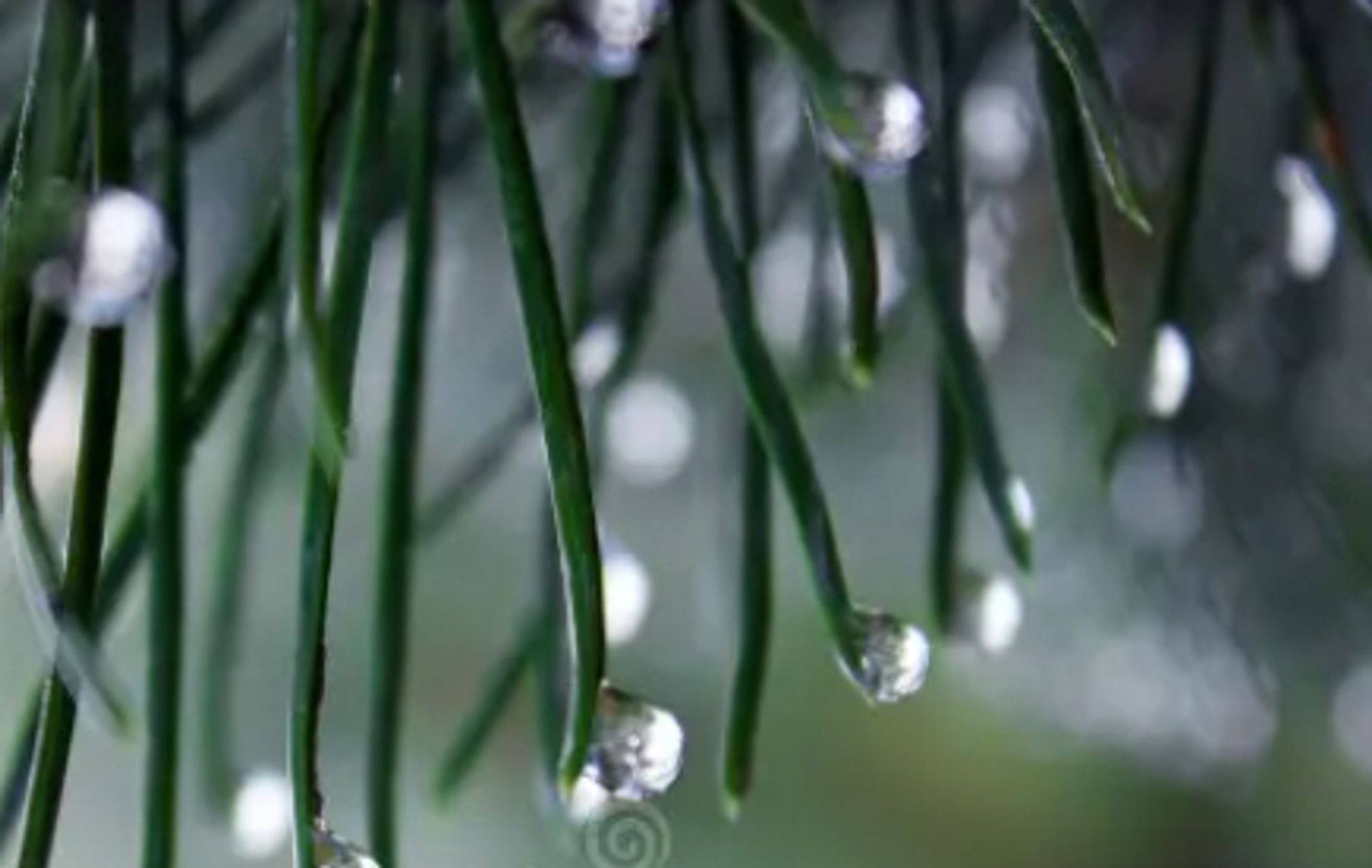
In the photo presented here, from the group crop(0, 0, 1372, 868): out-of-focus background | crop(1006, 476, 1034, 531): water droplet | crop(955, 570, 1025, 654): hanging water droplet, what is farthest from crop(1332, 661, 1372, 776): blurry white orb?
crop(1006, 476, 1034, 531): water droplet

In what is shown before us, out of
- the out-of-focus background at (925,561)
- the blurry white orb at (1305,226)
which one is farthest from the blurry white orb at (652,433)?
Answer: the blurry white orb at (1305,226)

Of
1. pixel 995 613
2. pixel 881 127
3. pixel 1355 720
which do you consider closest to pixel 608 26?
pixel 881 127

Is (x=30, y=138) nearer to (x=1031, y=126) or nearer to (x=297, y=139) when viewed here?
(x=297, y=139)

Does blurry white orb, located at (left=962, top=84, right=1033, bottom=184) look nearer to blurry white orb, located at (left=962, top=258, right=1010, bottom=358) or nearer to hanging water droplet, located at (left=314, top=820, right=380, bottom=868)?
blurry white orb, located at (left=962, top=258, right=1010, bottom=358)

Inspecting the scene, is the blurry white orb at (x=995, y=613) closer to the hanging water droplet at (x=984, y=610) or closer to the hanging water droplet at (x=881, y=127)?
the hanging water droplet at (x=984, y=610)

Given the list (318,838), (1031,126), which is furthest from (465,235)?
(318,838)

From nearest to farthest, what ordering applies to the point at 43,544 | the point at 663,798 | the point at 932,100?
1. the point at 43,544
2. the point at 932,100
3. the point at 663,798

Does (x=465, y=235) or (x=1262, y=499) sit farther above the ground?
(x=465, y=235)
